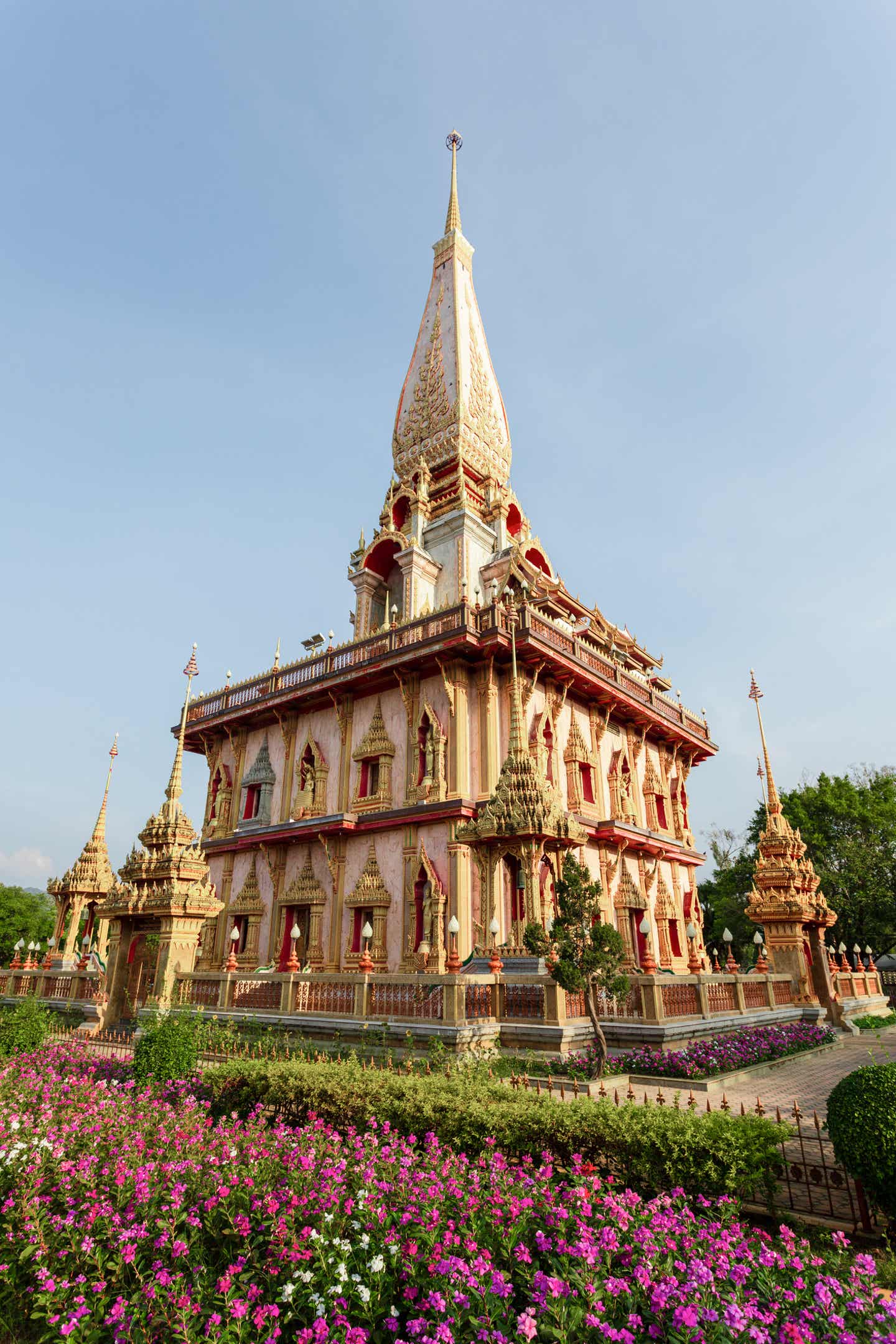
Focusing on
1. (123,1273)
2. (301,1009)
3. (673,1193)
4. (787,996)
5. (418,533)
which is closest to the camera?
(123,1273)

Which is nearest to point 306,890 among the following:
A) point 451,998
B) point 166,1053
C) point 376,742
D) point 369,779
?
point 369,779

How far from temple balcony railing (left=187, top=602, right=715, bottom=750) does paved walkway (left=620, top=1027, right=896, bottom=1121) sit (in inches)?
447

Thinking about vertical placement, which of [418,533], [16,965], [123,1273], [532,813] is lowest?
[123,1273]

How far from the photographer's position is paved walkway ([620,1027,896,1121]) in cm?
1004

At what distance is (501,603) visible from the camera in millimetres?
23016

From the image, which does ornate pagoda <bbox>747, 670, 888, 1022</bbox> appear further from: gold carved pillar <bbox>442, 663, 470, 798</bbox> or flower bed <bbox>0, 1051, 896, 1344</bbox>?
flower bed <bbox>0, 1051, 896, 1344</bbox>

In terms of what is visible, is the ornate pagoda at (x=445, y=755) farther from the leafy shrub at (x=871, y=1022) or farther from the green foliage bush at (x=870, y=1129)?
the green foliage bush at (x=870, y=1129)

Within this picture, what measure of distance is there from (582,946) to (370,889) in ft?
36.8

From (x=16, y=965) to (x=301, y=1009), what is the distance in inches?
613

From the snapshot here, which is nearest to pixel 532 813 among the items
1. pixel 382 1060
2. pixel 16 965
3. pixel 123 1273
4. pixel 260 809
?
pixel 382 1060

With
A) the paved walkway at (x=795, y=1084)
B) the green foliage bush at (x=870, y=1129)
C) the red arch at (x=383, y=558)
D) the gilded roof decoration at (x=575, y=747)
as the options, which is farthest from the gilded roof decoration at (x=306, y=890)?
the green foliage bush at (x=870, y=1129)

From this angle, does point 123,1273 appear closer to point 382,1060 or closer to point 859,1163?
point 859,1163

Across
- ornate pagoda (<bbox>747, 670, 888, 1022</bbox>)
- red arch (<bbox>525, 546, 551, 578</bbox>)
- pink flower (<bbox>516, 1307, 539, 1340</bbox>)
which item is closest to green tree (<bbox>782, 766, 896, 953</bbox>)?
ornate pagoda (<bbox>747, 670, 888, 1022</bbox>)

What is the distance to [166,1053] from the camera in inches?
388
